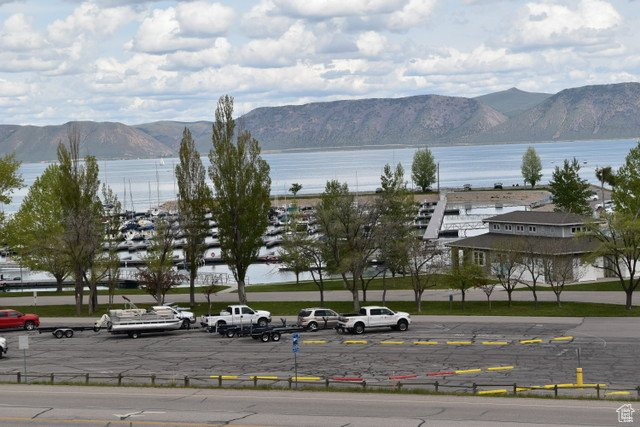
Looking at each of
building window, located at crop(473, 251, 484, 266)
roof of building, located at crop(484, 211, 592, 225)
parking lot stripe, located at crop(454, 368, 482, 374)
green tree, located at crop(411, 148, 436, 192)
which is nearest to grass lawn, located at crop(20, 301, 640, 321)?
building window, located at crop(473, 251, 484, 266)

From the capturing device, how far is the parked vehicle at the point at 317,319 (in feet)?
172

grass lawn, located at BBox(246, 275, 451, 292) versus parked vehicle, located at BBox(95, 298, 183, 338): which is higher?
grass lawn, located at BBox(246, 275, 451, 292)

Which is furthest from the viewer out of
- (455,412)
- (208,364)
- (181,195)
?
(181,195)

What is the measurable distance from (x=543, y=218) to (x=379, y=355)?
121 feet

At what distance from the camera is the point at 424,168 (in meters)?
189

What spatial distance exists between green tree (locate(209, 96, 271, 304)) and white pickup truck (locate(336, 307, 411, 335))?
45.3ft

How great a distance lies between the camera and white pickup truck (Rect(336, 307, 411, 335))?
167ft

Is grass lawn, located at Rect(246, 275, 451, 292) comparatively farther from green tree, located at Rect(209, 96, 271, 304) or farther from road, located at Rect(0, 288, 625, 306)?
green tree, located at Rect(209, 96, 271, 304)

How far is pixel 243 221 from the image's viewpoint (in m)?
63.5

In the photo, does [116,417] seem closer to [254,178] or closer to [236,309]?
[236,309]

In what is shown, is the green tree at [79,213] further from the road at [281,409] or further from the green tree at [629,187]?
the green tree at [629,187]

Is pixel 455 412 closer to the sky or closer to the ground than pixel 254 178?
closer to the ground

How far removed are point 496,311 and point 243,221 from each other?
1812 centimetres

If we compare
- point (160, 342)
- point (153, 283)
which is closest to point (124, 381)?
point (160, 342)
